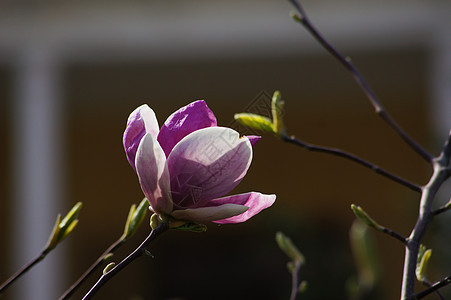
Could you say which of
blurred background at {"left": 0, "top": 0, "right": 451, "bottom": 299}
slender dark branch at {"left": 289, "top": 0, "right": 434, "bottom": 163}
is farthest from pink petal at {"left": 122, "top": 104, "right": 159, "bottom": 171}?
blurred background at {"left": 0, "top": 0, "right": 451, "bottom": 299}

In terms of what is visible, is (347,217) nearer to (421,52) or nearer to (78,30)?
(421,52)

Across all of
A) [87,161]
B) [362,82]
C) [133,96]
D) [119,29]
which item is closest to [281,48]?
[119,29]

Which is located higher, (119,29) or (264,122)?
(119,29)

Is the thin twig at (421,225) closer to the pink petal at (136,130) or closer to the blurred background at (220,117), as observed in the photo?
the pink petal at (136,130)

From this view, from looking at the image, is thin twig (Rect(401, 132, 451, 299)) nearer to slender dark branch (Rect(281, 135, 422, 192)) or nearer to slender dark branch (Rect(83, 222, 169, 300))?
slender dark branch (Rect(281, 135, 422, 192))

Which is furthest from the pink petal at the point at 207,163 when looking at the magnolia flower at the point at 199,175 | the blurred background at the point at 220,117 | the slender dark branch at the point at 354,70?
the blurred background at the point at 220,117

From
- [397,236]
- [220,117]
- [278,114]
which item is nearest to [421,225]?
[397,236]
